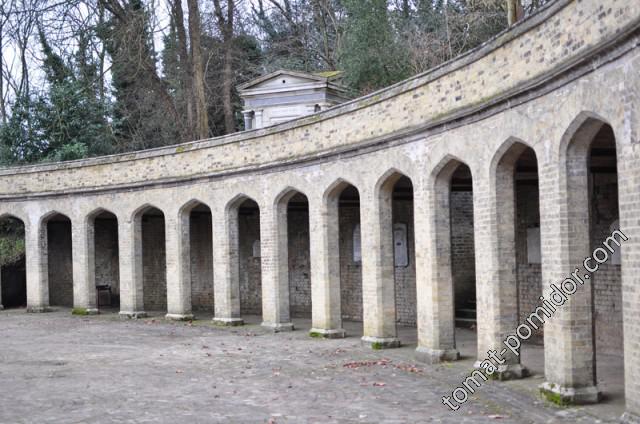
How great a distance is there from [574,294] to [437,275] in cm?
405

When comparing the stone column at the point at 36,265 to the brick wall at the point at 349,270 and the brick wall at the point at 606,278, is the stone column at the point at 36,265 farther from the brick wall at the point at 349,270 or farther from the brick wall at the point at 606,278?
the brick wall at the point at 606,278

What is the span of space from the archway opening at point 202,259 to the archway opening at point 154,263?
1.50m

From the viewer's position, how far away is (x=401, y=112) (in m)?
14.8

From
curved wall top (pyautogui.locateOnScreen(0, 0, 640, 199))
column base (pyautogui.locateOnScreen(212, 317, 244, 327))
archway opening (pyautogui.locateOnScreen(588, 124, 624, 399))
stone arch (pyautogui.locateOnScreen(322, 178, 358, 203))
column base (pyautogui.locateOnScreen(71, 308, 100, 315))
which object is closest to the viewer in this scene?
curved wall top (pyautogui.locateOnScreen(0, 0, 640, 199))

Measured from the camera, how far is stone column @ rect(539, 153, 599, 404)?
10.1 metres

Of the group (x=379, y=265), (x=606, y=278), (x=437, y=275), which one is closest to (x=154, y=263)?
(x=379, y=265)

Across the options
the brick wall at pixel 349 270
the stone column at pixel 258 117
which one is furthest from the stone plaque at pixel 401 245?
the stone column at pixel 258 117

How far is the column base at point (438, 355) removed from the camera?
13945mm

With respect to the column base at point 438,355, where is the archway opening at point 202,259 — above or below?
above

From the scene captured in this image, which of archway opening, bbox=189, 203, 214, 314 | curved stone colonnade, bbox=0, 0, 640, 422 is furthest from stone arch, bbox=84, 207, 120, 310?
archway opening, bbox=189, 203, 214, 314

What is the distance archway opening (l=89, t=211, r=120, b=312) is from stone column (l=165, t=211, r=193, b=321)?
6148mm

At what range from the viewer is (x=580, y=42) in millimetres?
9422

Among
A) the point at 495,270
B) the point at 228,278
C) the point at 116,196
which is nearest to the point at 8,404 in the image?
the point at 495,270

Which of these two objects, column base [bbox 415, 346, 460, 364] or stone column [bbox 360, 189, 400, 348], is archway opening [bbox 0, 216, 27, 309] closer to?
stone column [bbox 360, 189, 400, 348]
